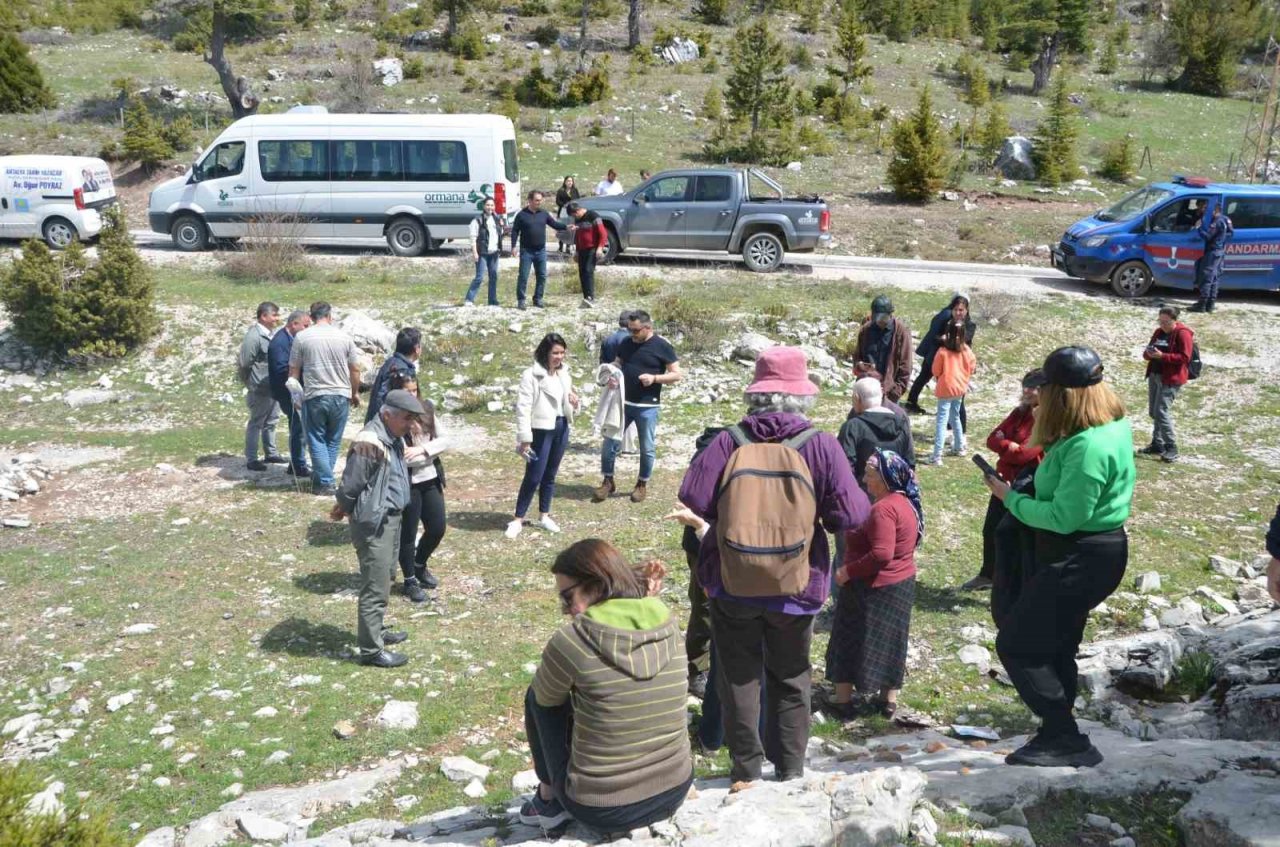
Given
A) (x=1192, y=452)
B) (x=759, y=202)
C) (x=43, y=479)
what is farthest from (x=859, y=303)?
(x=43, y=479)

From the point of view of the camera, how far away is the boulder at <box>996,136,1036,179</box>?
27.3 meters

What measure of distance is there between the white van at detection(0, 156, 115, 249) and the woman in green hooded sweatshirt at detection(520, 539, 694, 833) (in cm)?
1717

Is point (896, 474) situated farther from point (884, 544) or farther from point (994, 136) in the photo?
point (994, 136)

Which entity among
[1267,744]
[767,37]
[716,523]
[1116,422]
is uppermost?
[767,37]

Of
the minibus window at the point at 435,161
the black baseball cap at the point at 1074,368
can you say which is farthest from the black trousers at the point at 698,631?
the minibus window at the point at 435,161

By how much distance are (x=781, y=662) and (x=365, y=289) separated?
488 inches

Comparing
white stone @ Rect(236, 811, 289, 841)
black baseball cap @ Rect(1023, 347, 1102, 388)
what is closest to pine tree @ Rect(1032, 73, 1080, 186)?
black baseball cap @ Rect(1023, 347, 1102, 388)

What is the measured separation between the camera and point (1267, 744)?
4.36 meters

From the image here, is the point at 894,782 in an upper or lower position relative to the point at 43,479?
upper

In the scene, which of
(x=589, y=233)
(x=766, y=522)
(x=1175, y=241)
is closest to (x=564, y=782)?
(x=766, y=522)

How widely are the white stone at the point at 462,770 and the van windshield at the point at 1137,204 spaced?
1562cm

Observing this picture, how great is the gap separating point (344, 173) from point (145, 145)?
11846mm

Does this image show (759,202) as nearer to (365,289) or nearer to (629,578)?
(365,289)

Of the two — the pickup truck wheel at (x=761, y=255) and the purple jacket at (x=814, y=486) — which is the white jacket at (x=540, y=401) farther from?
the pickup truck wheel at (x=761, y=255)
